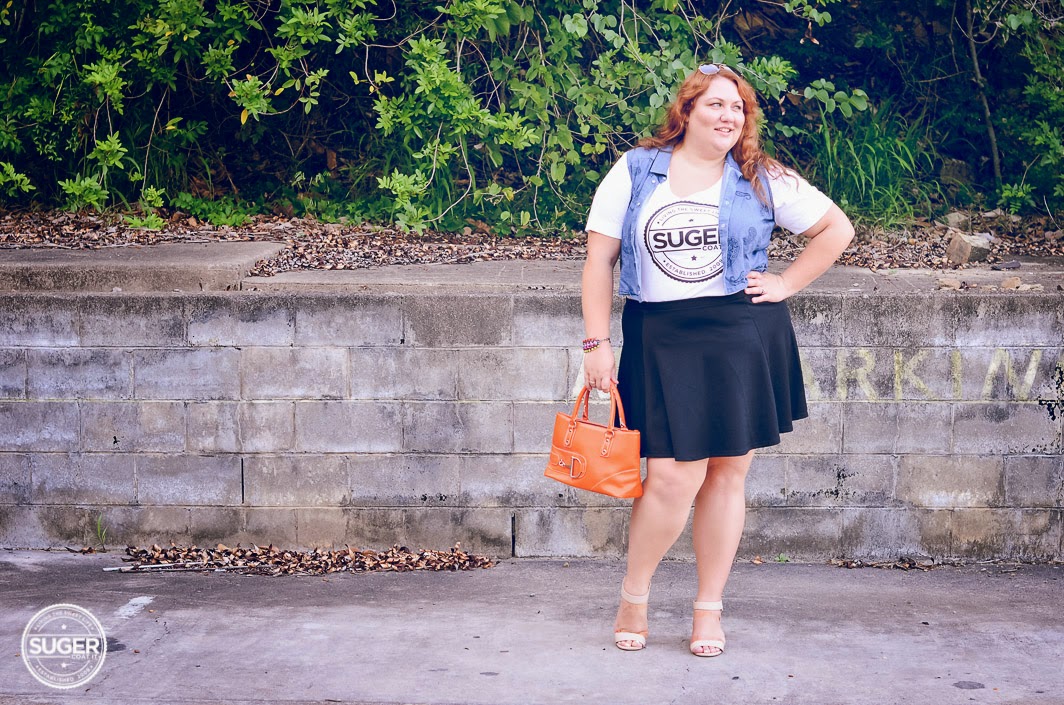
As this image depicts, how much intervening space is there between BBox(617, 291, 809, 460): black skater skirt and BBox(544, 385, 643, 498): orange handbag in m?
0.10

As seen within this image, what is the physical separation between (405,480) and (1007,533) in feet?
8.04

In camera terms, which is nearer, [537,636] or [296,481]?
[537,636]

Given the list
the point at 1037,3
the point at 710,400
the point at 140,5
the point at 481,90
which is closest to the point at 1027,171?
the point at 1037,3

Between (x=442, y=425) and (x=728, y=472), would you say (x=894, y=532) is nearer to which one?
(x=728, y=472)

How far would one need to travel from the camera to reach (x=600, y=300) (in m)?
3.50

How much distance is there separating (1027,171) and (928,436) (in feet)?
6.61

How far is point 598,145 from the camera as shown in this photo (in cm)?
550

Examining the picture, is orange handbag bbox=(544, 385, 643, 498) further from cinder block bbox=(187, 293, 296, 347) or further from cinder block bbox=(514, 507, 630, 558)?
cinder block bbox=(187, 293, 296, 347)

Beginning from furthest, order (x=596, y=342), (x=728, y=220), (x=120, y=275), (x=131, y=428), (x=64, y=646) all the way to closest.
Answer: (x=120, y=275)
(x=131, y=428)
(x=64, y=646)
(x=596, y=342)
(x=728, y=220)

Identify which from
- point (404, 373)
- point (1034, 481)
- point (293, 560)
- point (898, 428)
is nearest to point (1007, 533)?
point (1034, 481)

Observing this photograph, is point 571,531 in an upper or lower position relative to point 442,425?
lower

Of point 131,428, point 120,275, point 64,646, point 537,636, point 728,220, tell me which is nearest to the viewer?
point 728,220

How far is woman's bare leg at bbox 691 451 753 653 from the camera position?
360 cm

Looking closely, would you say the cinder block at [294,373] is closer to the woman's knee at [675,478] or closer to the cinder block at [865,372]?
the woman's knee at [675,478]
